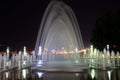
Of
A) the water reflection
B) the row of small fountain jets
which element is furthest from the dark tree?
the water reflection

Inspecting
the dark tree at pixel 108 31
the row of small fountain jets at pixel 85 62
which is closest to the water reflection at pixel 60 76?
the row of small fountain jets at pixel 85 62

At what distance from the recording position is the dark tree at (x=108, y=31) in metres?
52.0

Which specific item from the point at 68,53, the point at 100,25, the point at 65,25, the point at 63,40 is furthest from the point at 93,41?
the point at 65,25

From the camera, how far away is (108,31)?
5328 centimetres

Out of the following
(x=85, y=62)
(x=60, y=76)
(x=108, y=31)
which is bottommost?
(x=60, y=76)

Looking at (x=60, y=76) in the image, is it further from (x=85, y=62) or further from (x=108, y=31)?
(x=108, y=31)

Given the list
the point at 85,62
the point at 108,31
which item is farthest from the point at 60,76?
the point at 108,31

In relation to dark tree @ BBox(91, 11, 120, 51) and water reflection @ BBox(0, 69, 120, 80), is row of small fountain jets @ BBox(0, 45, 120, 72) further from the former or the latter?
dark tree @ BBox(91, 11, 120, 51)

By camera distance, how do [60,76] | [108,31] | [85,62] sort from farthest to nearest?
[108,31], [85,62], [60,76]

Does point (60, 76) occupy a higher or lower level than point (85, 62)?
lower

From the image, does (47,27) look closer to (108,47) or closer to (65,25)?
(65,25)

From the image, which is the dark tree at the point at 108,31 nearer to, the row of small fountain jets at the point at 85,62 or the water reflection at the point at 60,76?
the row of small fountain jets at the point at 85,62

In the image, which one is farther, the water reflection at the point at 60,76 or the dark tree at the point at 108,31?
the dark tree at the point at 108,31

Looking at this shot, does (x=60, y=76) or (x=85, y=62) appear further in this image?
(x=85, y=62)
